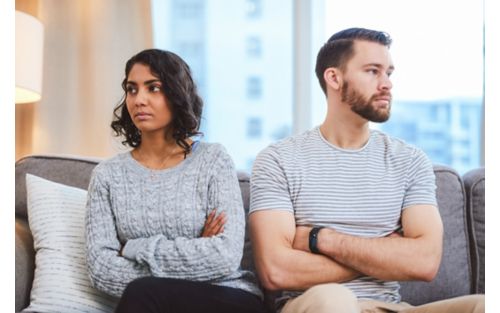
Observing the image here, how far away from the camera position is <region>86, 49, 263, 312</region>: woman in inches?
54.9

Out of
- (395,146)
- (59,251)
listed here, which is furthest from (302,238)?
(59,251)

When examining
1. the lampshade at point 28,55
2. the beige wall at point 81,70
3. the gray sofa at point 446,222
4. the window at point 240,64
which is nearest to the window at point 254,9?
the window at point 240,64

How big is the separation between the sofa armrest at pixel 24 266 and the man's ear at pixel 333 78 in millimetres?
911

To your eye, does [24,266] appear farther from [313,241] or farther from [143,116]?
[313,241]

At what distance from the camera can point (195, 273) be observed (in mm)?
1416

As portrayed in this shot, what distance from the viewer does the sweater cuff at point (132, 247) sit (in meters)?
1.44

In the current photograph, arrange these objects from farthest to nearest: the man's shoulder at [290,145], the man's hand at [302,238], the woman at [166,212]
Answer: the man's shoulder at [290,145], the man's hand at [302,238], the woman at [166,212]

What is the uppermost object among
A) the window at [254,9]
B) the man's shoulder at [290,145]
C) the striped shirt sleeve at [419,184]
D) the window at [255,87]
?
the window at [254,9]

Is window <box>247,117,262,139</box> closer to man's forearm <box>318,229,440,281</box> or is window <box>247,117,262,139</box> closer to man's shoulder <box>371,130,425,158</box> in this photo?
man's shoulder <box>371,130,425,158</box>

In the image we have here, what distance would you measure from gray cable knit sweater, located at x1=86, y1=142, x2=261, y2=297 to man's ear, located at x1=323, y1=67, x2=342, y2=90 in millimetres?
375

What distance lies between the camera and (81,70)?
2.67 metres

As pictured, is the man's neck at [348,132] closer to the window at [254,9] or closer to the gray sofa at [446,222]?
the gray sofa at [446,222]

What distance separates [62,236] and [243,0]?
1.54 metres
